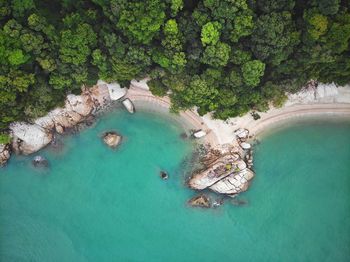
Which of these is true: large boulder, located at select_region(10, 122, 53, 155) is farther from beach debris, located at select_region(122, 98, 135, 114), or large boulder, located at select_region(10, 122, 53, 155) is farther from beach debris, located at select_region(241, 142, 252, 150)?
beach debris, located at select_region(241, 142, 252, 150)

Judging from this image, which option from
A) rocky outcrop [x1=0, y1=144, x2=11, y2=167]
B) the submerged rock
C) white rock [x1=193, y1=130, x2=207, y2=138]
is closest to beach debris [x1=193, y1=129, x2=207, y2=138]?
white rock [x1=193, y1=130, x2=207, y2=138]

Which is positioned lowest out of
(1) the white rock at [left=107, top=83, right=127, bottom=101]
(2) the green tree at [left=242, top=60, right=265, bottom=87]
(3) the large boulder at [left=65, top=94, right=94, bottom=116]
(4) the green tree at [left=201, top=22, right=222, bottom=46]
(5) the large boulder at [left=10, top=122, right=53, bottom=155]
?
(5) the large boulder at [left=10, top=122, right=53, bottom=155]

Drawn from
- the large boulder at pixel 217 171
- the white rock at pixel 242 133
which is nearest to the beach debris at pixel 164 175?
the large boulder at pixel 217 171

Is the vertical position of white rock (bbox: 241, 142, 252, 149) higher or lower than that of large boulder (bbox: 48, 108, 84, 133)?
lower

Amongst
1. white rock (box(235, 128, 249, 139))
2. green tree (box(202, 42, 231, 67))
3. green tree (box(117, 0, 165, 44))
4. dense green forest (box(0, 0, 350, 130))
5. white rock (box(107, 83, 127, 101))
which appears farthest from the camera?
white rock (box(107, 83, 127, 101))

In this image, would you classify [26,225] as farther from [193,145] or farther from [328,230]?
[328,230]

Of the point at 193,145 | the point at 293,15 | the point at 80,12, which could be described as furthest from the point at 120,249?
the point at 293,15
